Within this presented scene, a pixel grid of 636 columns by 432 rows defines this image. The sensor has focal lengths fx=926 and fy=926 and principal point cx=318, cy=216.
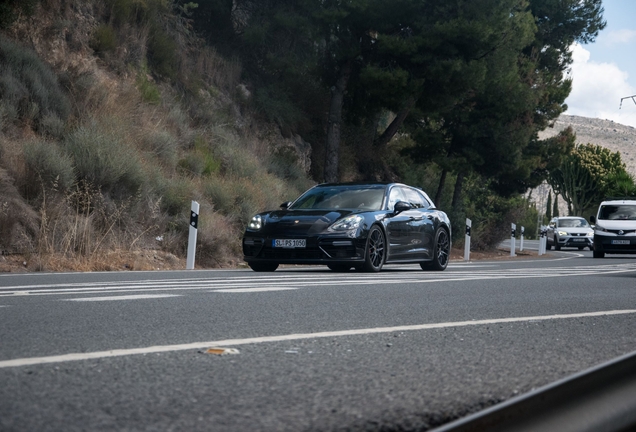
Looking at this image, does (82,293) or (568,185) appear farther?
(568,185)

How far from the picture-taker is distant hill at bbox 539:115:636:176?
148 metres

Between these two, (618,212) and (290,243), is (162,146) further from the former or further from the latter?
(618,212)

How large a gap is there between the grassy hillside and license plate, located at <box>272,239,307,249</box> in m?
2.65

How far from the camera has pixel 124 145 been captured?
61.8 ft

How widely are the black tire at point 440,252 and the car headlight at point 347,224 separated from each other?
9.21 ft

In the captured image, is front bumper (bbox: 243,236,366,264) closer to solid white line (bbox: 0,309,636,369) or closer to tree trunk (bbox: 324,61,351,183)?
solid white line (bbox: 0,309,636,369)

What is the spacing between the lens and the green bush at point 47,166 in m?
16.6

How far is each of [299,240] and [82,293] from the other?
18.7ft

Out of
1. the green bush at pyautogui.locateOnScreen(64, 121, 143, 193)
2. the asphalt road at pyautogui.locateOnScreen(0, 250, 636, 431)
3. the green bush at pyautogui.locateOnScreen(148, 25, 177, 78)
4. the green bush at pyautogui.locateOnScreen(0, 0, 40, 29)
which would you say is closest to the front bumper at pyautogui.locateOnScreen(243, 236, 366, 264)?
the asphalt road at pyautogui.locateOnScreen(0, 250, 636, 431)

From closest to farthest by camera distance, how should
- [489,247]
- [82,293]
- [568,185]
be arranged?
[82,293] → [489,247] → [568,185]

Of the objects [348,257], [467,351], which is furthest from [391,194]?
[467,351]

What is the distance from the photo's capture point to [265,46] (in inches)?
1244

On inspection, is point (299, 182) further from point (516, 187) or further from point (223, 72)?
point (516, 187)

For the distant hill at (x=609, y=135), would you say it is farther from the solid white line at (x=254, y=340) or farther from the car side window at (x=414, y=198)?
the solid white line at (x=254, y=340)
